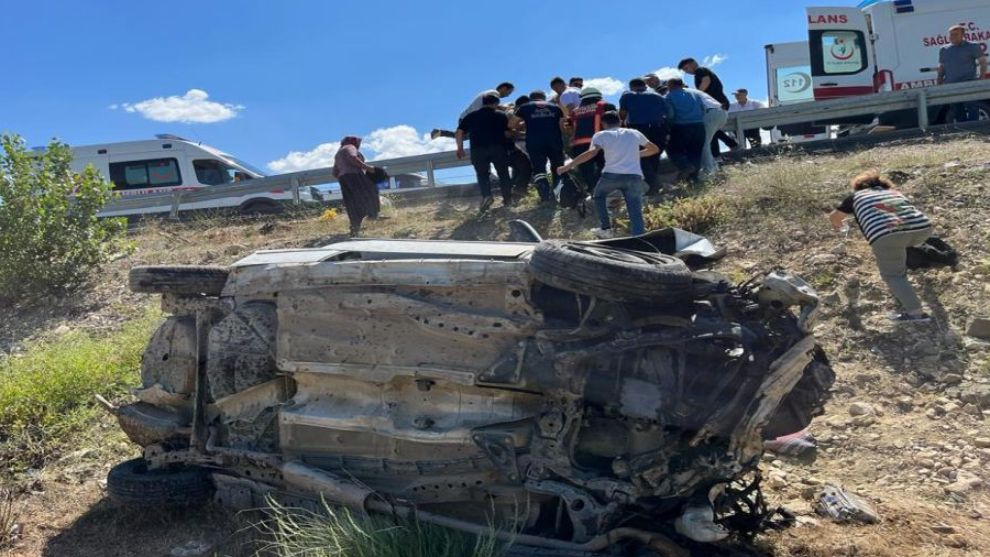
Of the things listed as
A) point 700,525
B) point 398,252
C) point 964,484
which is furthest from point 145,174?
point 964,484

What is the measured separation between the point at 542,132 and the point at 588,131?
21.9 inches

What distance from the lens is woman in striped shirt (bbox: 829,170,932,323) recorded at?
5680mm

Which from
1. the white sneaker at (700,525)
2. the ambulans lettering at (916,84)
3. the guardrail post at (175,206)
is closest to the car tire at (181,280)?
the white sneaker at (700,525)

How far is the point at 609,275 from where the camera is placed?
3.07 meters

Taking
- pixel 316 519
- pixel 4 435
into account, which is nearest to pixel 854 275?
pixel 316 519

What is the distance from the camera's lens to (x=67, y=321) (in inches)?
350

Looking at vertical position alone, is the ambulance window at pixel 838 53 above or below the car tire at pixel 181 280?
above

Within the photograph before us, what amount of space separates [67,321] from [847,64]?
13.5m

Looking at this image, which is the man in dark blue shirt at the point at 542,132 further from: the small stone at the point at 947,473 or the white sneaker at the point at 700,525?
the white sneaker at the point at 700,525

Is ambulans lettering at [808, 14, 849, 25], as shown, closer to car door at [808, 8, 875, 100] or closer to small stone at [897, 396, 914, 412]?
car door at [808, 8, 875, 100]

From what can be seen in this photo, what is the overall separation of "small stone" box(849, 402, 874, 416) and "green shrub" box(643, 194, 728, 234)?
326cm

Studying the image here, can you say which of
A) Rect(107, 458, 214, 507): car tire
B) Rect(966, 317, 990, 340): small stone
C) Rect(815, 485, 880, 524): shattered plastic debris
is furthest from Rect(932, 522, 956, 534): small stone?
Rect(107, 458, 214, 507): car tire

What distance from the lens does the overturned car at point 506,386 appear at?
316 centimetres

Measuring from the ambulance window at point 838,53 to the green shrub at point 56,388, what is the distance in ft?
40.8
